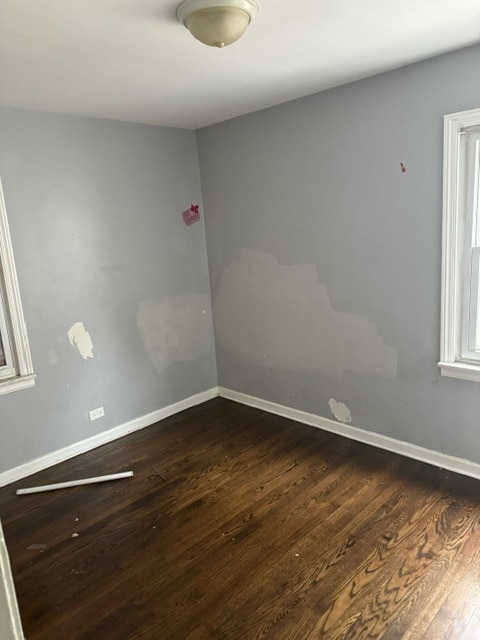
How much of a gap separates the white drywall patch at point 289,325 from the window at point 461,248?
0.39 metres

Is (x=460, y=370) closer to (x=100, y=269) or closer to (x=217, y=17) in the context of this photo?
(x=217, y=17)

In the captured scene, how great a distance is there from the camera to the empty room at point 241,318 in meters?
1.94

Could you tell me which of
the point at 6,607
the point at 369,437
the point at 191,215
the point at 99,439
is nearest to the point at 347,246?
the point at 369,437

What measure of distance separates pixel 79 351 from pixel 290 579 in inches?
81.0

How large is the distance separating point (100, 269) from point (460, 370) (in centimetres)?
246

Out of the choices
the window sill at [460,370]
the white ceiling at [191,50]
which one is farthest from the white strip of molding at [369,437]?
the white ceiling at [191,50]

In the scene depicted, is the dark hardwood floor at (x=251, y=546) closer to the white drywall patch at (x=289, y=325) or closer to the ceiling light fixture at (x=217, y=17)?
the white drywall patch at (x=289, y=325)

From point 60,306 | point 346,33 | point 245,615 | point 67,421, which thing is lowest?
point 245,615

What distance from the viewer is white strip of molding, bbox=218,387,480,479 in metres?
2.74

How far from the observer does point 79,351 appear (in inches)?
129

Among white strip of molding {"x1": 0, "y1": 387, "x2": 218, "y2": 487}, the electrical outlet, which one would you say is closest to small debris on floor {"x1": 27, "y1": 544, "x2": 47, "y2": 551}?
white strip of molding {"x1": 0, "y1": 387, "x2": 218, "y2": 487}

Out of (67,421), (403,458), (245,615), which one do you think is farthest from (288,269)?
(245,615)

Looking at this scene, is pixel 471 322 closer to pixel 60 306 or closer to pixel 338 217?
pixel 338 217

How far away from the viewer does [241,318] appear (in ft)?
12.7
